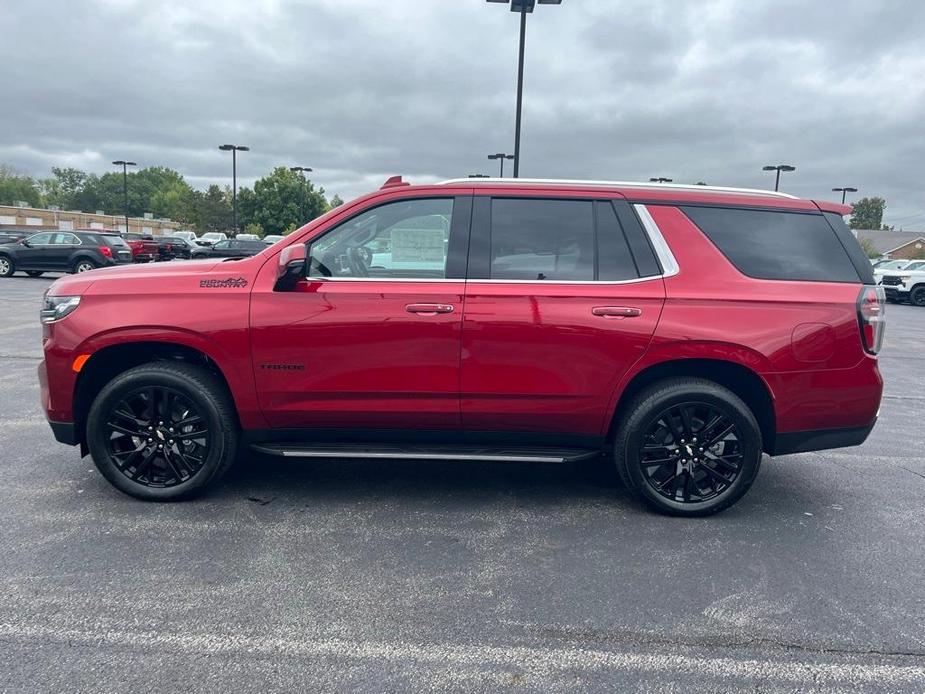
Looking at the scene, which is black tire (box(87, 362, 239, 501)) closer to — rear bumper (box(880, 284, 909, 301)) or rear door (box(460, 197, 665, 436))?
rear door (box(460, 197, 665, 436))

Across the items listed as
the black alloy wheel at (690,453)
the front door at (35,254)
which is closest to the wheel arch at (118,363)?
the black alloy wheel at (690,453)

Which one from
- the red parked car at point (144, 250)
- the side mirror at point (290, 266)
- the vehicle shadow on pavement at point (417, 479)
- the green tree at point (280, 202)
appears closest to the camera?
the side mirror at point (290, 266)

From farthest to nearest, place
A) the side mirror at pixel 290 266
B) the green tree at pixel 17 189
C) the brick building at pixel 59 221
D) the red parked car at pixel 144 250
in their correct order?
the green tree at pixel 17 189 → the brick building at pixel 59 221 → the red parked car at pixel 144 250 → the side mirror at pixel 290 266

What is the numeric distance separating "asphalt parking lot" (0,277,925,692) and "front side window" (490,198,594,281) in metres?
1.43

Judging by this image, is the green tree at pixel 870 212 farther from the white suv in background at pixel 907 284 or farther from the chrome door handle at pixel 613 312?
the chrome door handle at pixel 613 312

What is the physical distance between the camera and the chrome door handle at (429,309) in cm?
369

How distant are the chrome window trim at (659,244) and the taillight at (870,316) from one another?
41.2 inches

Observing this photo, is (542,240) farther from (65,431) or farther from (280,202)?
(280,202)

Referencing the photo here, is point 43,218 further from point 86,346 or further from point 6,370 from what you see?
point 86,346

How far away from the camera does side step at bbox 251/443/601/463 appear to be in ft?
12.5

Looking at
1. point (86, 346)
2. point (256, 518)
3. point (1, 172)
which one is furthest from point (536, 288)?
point (1, 172)

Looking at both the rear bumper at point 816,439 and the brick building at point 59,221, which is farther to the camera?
the brick building at point 59,221

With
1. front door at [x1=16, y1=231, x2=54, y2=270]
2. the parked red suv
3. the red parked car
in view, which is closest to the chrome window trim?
the parked red suv

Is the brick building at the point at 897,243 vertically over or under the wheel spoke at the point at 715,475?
over
